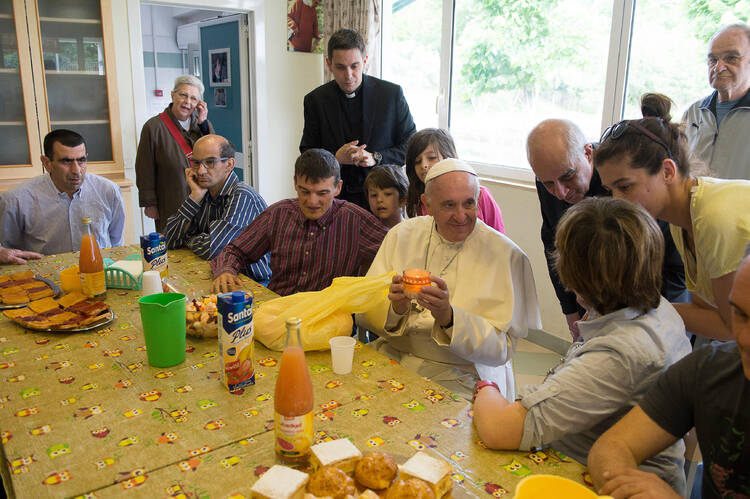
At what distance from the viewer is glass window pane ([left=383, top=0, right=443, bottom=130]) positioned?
479 cm

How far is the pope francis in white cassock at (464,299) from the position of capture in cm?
→ 192

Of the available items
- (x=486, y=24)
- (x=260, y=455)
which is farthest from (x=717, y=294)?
(x=486, y=24)

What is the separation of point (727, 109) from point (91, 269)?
3.05 meters

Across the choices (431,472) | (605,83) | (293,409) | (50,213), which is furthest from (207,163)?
(605,83)

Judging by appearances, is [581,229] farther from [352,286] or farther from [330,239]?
[330,239]

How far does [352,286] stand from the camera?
1.86 meters

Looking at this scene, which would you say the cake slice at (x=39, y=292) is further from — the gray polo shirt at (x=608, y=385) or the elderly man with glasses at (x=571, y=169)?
the elderly man with glasses at (x=571, y=169)

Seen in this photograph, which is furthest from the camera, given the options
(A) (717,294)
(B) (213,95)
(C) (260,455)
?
(B) (213,95)

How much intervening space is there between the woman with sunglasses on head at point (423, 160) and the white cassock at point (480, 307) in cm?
56

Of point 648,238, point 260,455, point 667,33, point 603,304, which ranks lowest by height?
point 260,455

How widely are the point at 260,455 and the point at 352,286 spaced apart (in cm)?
75

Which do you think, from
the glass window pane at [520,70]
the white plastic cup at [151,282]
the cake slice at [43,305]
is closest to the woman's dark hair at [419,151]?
the white plastic cup at [151,282]

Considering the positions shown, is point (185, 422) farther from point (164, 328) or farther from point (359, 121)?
point (359, 121)

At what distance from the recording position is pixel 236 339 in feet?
4.77
